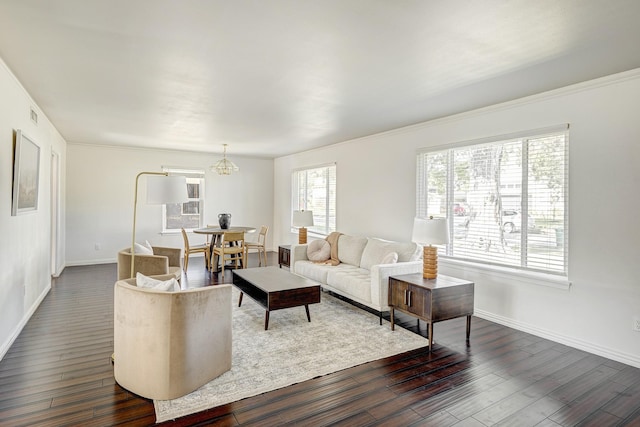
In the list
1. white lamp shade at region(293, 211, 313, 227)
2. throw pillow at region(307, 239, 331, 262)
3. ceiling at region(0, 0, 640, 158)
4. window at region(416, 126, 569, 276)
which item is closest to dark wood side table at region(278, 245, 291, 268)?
white lamp shade at region(293, 211, 313, 227)

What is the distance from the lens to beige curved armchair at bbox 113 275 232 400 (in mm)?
2371

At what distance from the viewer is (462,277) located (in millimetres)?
4543

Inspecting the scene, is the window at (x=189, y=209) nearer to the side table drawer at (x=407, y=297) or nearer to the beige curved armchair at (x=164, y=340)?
the beige curved armchair at (x=164, y=340)

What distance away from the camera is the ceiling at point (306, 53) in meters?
2.11

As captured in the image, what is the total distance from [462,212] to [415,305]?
1711 mm

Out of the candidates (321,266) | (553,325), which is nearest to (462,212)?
(553,325)

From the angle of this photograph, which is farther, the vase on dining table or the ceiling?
the vase on dining table

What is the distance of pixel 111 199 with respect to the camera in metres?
7.46

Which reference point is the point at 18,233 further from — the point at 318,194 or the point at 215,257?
the point at 318,194

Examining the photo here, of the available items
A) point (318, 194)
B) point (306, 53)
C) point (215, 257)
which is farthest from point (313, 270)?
point (306, 53)

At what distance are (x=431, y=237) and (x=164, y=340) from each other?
2.68 m

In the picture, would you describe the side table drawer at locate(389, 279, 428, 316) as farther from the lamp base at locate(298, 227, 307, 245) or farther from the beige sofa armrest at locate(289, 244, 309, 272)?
the lamp base at locate(298, 227, 307, 245)

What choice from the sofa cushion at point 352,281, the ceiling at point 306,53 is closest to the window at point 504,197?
the ceiling at point 306,53

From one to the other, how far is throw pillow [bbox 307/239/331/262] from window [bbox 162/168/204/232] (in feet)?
12.9
